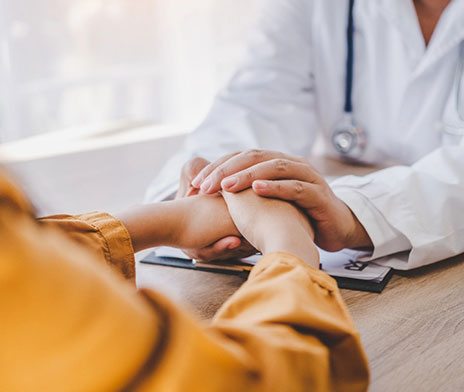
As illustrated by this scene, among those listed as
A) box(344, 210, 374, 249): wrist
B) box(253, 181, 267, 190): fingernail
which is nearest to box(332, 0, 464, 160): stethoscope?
box(344, 210, 374, 249): wrist

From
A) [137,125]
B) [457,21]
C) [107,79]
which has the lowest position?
[107,79]

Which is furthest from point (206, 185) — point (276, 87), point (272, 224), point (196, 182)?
point (276, 87)

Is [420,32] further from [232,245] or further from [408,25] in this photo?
[232,245]

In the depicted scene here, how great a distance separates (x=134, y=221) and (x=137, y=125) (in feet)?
3.69

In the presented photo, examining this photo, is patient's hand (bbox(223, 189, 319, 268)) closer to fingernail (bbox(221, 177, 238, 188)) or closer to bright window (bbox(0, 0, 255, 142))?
fingernail (bbox(221, 177, 238, 188))

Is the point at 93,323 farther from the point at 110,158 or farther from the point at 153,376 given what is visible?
the point at 110,158

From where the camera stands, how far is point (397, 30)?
3.89 feet

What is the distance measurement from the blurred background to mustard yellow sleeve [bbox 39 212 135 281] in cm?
95

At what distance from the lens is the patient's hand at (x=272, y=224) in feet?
1.97

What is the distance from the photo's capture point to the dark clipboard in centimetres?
70

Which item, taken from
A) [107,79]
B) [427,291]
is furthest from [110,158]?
[107,79]

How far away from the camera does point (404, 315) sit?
0.63 meters

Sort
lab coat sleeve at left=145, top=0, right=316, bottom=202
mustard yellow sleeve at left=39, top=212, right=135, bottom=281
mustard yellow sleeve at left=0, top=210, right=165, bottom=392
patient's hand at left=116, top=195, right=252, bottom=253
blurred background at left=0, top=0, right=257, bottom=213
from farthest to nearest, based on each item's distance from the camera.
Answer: blurred background at left=0, top=0, right=257, bottom=213, lab coat sleeve at left=145, top=0, right=316, bottom=202, patient's hand at left=116, top=195, right=252, bottom=253, mustard yellow sleeve at left=39, top=212, right=135, bottom=281, mustard yellow sleeve at left=0, top=210, right=165, bottom=392

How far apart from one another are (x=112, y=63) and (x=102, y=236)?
10.7ft
